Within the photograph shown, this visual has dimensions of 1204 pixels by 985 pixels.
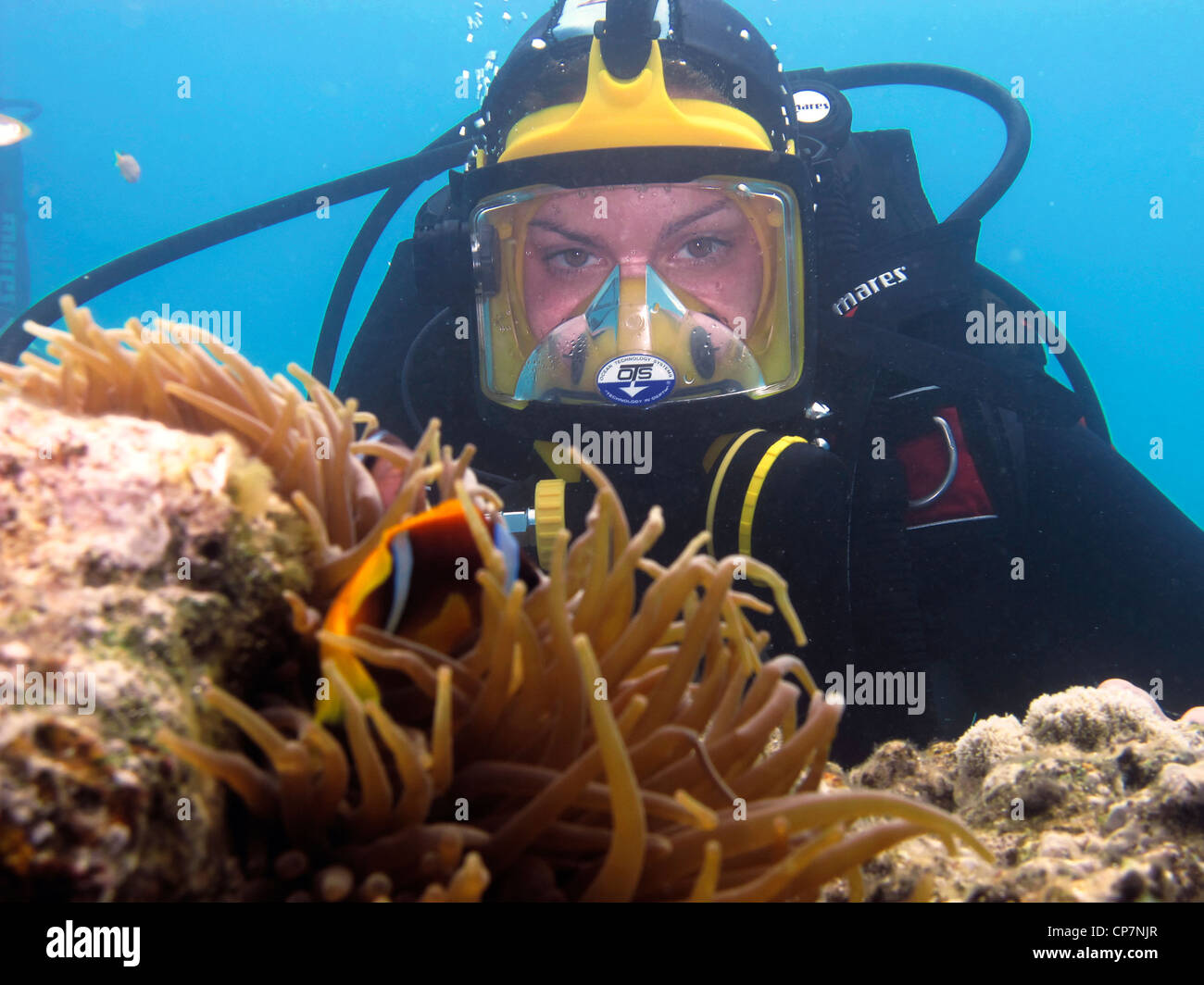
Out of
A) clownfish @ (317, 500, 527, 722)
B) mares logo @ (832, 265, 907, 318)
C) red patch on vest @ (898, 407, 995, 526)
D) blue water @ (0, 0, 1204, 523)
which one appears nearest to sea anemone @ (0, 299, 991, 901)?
clownfish @ (317, 500, 527, 722)

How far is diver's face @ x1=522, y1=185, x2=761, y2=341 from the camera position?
3.21m

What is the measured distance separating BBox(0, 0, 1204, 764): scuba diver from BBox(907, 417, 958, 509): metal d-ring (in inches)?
0.8

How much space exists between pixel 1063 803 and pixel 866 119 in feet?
134

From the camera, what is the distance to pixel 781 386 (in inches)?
121

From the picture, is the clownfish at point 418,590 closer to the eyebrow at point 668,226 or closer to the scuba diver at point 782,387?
the scuba diver at point 782,387

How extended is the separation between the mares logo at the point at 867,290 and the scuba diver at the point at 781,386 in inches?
0.6

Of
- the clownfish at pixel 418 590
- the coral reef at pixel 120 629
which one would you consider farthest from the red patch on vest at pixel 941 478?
the coral reef at pixel 120 629

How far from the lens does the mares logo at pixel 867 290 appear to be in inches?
136

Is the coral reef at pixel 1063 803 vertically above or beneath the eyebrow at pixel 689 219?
beneath

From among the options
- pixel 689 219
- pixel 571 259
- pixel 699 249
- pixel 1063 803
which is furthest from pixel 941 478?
pixel 1063 803

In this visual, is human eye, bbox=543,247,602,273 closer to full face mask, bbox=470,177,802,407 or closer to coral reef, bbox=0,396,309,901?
full face mask, bbox=470,177,802,407

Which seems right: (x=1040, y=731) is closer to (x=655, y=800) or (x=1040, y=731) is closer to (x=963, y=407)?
(x=655, y=800)

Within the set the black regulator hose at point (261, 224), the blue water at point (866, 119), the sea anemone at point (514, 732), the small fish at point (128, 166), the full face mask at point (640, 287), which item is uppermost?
the blue water at point (866, 119)
